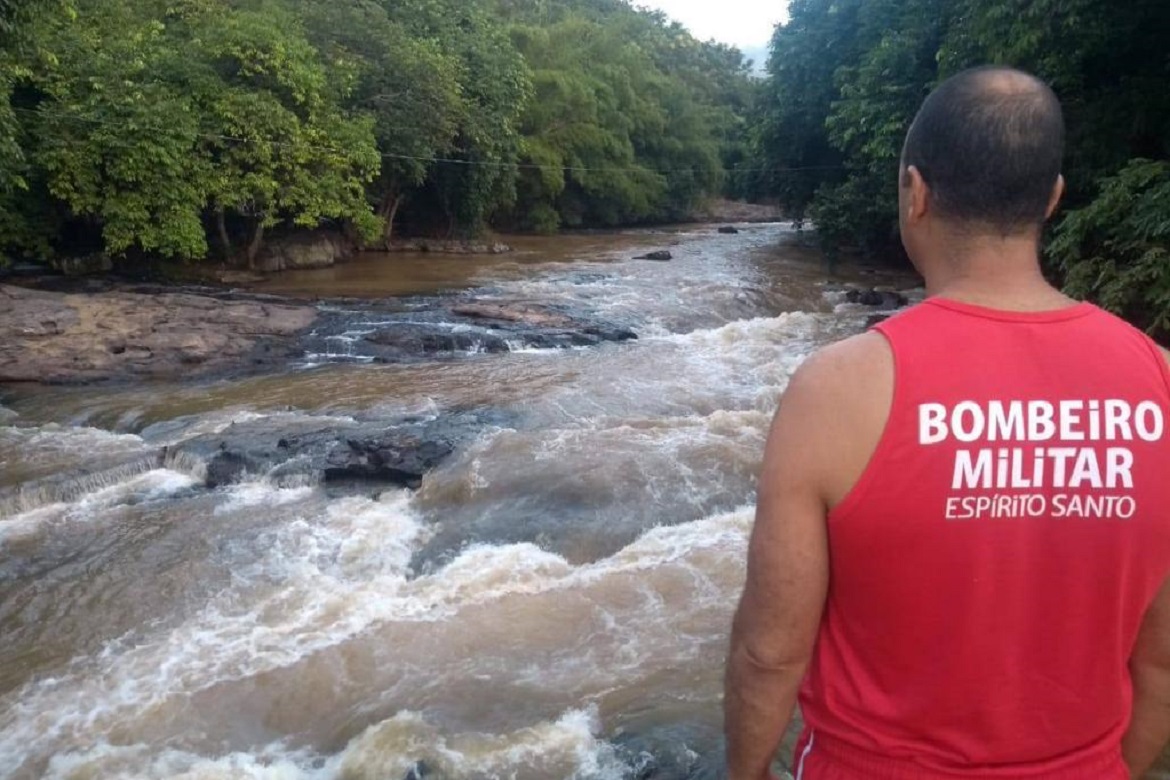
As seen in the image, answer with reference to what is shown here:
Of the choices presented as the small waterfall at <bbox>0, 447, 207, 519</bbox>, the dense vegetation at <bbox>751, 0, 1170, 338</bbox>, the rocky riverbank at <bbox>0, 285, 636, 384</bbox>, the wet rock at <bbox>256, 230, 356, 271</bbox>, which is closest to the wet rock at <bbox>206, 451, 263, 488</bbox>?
the small waterfall at <bbox>0, 447, 207, 519</bbox>

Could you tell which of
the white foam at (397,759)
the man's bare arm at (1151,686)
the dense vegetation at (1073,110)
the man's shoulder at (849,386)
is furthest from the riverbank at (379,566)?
the dense vegetation at (1073,110)

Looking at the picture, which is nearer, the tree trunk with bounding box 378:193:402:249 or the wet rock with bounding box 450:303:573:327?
the wet rock with bounding box 450:303:573:327

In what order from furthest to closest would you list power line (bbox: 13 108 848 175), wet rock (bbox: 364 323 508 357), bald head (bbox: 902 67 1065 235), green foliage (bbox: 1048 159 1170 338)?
1. power line (bbox: 13 108 848 175)
2. wet rock (bbox: 364 323 508 357)
3. green foliage (bbox: 1048 159 1170 338)
4. bald head (bbox: 902 67 1065 235)

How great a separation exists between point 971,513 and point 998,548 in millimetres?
77

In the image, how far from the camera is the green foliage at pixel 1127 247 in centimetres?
916

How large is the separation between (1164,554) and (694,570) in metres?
5.37

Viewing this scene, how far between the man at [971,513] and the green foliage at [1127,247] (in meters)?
8.34

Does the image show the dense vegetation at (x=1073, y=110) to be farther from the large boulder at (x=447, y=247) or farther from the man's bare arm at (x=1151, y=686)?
the large boulder at (x=447, y=247)

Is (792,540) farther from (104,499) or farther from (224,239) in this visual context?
(224,239)

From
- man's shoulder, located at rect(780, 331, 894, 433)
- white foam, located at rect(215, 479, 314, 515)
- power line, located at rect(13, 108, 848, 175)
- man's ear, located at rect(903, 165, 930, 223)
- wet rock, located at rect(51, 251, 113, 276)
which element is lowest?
white foam, located at rect(215, 479, 314, 515)

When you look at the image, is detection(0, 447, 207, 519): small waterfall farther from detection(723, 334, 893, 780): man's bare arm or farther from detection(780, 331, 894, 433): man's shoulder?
detection(780, 331, 894, 433): man's shoulder

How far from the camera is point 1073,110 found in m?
13.4

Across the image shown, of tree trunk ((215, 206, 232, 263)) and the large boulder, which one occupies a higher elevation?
tree trunk ((215, 206, 232, 263))

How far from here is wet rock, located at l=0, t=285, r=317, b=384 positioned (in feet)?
40.1
